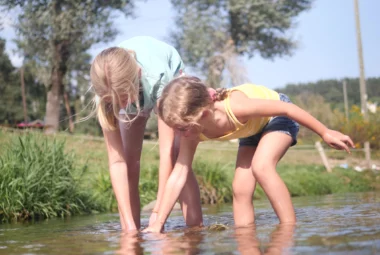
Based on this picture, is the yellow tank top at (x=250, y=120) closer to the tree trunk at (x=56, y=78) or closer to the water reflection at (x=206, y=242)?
the water reflection at (x=206, y=242)

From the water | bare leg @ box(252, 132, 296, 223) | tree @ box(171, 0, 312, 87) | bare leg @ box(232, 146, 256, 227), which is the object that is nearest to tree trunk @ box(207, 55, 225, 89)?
tree @ box(171, 0, 312, 87)

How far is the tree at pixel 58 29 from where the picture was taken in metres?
26.0

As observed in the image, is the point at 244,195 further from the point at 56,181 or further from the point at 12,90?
the point at 12,90

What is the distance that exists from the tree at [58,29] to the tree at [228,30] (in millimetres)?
6573

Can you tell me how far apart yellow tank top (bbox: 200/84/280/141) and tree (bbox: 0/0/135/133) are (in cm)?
2156

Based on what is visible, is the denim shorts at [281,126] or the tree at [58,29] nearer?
the denim shorts at [281,126]

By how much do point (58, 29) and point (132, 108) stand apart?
22.2 meters

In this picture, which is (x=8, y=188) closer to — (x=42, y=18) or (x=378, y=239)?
(x=378, y=239)

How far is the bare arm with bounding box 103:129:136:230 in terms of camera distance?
4.81 meters

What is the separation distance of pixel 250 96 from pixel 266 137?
12.2 inches

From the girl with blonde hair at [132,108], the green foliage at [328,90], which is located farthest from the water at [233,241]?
the green foliage at [328,90]

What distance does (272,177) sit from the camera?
181 inches

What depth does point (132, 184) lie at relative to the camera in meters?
5.37

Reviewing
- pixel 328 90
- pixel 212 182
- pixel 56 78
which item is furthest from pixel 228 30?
pixel 212 182
